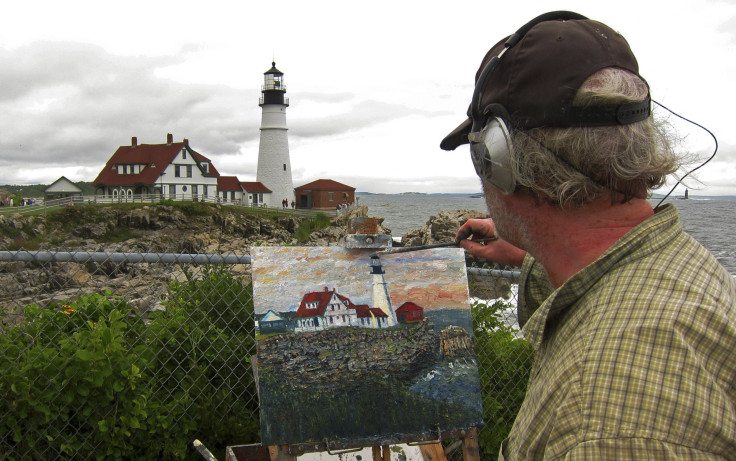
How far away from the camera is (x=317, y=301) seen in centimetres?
318

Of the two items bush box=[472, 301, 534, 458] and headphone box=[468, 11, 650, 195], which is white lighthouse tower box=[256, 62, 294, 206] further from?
headphone box=[468, 11, 650, 195]

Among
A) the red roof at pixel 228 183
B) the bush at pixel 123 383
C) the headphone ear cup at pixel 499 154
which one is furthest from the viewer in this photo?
the red roof at pixel 228 183

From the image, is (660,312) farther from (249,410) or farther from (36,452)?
(36,452)

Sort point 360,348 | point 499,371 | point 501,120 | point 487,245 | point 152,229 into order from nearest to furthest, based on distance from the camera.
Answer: point 501,120
point 487,245
point 360,348
point 499,371
point 152,229

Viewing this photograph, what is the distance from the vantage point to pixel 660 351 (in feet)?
3.64

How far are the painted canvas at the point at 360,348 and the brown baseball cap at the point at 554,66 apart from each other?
1874 millimetres

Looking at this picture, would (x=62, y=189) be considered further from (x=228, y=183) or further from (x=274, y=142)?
(x=274, y=142)

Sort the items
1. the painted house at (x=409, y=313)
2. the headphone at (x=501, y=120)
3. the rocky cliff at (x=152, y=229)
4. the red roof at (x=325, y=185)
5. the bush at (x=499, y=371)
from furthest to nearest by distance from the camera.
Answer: the red roof at (x=325, y=185)
the rocky cliff at (x=152, y=229)
the bush at (x=499, y=371)
the painted house at (x=409, y=313)
the headphone at (x=501, y=120)

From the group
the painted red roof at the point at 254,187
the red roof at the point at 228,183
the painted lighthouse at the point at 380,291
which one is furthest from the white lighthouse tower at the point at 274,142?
the painted lighthouse at the point at 380,291

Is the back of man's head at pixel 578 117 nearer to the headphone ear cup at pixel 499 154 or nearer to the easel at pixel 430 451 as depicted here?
the headphone ear cup at pixel 499 154

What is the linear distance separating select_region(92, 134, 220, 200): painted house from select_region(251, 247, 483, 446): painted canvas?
43730 millimetres

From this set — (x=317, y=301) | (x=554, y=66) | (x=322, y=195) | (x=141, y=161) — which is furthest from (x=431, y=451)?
(x=322, y=195)

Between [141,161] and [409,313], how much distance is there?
47742mm

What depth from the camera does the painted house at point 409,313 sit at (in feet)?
10.7
